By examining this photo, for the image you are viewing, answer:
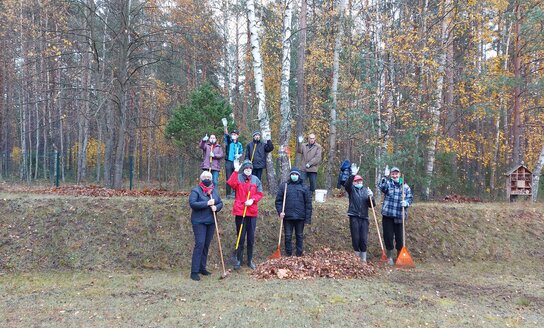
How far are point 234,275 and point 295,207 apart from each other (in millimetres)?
1613

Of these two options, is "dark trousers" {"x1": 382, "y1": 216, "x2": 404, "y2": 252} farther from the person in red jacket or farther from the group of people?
the person in red jacket

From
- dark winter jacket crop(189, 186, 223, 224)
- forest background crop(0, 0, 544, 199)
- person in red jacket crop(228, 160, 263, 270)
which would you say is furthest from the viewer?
forest background crop(0, 0, 544, 199)

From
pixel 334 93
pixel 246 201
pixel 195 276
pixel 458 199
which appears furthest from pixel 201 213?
pixel 458 199

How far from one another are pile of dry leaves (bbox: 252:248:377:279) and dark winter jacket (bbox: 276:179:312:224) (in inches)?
29.6

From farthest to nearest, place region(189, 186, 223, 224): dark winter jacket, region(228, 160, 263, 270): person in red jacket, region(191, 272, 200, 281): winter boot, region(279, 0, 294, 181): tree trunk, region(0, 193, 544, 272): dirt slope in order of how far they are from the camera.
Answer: region(279, 0, 294, 181): tree trunk, region(0, 193, 544, 272): dirt slope, region(228, 160, 263, 270): person in red jacket, region(191, 272, 200, 281): winter boot, region(189, 186, 223, 224): dark winter jacket

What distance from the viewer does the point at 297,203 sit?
25.8ft

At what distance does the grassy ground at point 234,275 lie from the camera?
5.32m

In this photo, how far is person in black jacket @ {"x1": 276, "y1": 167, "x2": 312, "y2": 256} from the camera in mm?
7855

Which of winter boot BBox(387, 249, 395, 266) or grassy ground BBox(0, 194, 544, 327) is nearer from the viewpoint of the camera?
grassy ground BBox(0, 194, 544, 327)

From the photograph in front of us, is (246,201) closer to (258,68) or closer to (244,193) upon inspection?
(244,193)

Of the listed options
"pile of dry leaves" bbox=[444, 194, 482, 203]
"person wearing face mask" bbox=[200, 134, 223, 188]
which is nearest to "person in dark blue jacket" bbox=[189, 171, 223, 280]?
"person wearing face mask" bbox=[200, 134, 223, 188]

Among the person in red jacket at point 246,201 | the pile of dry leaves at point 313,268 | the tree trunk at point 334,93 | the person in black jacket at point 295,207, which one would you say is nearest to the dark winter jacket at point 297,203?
the person in black jacket at point 295,207

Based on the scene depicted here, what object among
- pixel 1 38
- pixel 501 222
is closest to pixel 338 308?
pixel 501 222

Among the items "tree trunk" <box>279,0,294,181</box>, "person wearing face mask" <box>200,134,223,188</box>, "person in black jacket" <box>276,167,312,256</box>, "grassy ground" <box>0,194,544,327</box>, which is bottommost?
"grassy ground" <box>0,194,544,327</box>
